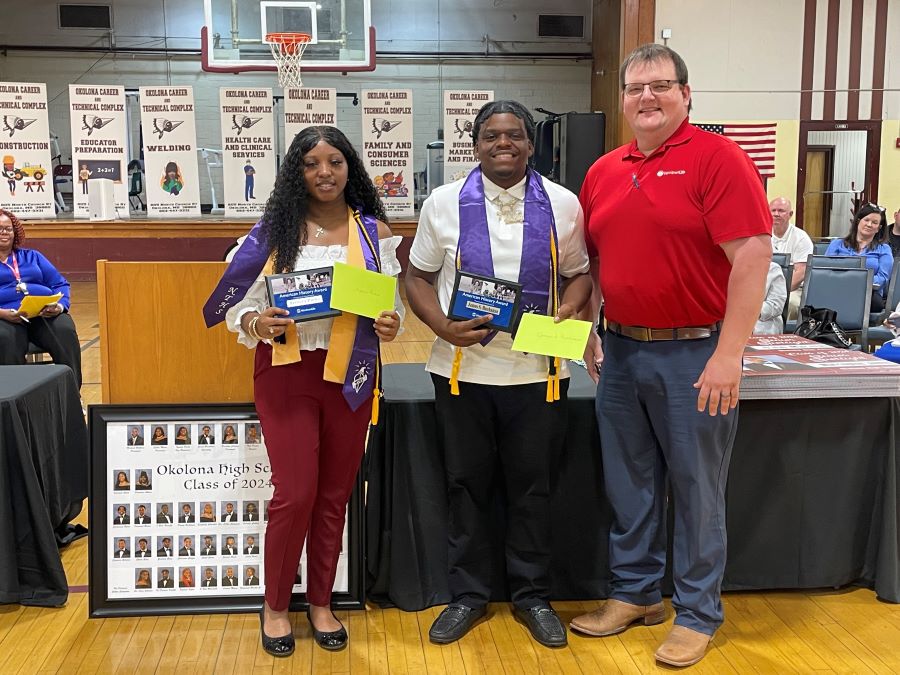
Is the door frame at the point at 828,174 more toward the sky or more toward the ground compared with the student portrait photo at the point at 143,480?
more toward the sky

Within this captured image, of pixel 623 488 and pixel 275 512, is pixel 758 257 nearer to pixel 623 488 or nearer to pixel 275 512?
pixel 623 488

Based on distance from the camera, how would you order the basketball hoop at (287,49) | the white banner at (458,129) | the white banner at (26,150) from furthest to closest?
the white banner at (458,129), the basketball hoop at (287,49), the white banner at (26,150)

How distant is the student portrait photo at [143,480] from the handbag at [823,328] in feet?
12.2

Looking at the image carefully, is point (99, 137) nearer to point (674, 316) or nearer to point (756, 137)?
point (756, 137)

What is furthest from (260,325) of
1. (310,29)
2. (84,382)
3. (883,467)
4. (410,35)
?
(410,35)

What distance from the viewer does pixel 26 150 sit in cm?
934

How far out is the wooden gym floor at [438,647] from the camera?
7.55 ft

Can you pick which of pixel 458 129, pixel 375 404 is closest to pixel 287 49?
pixel 458 129

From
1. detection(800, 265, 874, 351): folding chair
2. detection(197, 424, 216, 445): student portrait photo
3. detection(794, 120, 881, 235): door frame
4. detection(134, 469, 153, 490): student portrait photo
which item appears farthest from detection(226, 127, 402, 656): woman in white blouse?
detection(794, 120, 881, 235): door frame

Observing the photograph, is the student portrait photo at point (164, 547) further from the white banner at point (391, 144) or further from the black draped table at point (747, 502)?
the white banner at point (391, 144)

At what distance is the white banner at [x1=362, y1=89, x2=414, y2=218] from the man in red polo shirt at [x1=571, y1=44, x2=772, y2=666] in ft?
25.2

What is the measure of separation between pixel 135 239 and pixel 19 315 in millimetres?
5575

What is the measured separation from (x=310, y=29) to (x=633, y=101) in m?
8.08

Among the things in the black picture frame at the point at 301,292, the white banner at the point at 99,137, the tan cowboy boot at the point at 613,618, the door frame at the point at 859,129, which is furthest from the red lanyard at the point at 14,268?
the door frame at the point at 859,129
